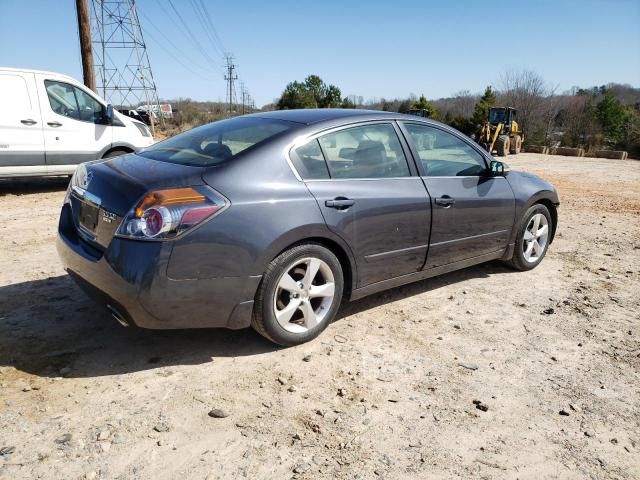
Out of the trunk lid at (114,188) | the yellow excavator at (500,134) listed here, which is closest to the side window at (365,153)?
the trunk lid at (114,188)

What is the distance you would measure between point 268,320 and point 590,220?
663 cm

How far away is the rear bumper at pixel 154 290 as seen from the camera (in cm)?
275

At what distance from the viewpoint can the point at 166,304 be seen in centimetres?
282

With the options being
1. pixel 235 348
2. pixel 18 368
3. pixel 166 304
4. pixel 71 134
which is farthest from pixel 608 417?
pixel 71 134

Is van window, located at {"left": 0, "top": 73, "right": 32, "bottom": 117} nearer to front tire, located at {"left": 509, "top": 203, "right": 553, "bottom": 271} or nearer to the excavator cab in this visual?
front tire, located at {"left": 509, "top": 203, "right": 553, "bottom": 271}

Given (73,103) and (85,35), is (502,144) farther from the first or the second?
(73,103)

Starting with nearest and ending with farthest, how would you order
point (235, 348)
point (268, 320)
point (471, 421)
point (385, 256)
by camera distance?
point (471, 421) < point (268, 320) < point (235, 348) < point (385, 256)

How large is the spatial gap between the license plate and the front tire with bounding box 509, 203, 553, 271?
146 inches

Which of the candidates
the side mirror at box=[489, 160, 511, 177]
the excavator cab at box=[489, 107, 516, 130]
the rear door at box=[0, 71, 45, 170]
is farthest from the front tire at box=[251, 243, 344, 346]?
the excavator cab at box=[489, 107, 516, 130]

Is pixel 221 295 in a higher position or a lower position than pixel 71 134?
lower

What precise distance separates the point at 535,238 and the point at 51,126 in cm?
751

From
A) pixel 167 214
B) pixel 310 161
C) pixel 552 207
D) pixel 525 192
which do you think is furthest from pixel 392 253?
pixel 552 207

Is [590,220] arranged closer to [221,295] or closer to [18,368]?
[221,295]

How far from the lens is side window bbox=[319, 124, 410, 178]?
3500mm
